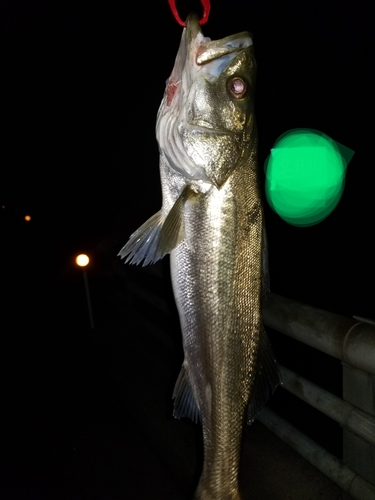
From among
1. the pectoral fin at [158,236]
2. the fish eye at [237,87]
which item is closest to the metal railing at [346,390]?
the pectoral fin at [158,236]

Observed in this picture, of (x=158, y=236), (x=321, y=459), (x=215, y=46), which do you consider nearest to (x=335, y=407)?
(x=321, y=459)

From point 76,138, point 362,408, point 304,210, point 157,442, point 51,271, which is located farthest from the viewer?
→ point 76,138

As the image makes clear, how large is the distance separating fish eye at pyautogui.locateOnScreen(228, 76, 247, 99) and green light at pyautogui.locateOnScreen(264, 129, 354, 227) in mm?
29062

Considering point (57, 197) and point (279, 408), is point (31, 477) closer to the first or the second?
point (279, 408)

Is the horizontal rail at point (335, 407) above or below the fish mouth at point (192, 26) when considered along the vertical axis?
below

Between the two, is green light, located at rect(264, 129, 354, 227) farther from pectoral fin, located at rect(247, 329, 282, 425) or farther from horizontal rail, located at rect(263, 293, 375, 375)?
pectoral fin, located at rect(247, 329, 282, 425)

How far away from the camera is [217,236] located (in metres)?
1.75

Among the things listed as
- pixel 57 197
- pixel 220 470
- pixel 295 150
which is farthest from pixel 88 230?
pixel 295 150

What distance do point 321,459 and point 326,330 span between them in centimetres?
94

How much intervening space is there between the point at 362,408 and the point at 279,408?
15.2 ft

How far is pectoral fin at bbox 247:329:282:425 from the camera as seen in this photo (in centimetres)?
185

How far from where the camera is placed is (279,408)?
6.55m

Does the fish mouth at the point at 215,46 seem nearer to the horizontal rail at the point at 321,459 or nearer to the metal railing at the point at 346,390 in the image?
the metal railing at the point at 346,390

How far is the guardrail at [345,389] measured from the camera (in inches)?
85.3
